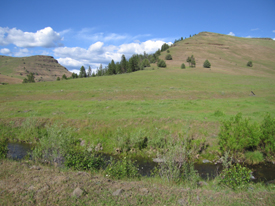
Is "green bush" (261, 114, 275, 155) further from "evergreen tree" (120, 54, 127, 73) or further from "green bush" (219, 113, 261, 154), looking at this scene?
"evergreen tree" (120, 54, 127, 73)

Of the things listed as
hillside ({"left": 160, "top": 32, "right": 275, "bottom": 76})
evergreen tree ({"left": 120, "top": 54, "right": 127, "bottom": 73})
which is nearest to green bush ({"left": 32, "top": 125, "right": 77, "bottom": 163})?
evergreen tree ({"left": 120, "top": 54, "right": 127, "bottom": 73})

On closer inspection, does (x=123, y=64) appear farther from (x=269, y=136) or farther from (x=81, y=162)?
(x=81, y=162)

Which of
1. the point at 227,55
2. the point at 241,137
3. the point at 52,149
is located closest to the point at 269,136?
the point at 241,137

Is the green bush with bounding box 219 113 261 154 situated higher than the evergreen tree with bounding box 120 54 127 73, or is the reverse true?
the evergreen tree with bounding box 120 54 127 73

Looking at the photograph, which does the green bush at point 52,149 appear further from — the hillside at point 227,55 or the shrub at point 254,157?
the hillside at point 227,55

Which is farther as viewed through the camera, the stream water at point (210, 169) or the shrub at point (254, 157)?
the shrub at point (254, 157)

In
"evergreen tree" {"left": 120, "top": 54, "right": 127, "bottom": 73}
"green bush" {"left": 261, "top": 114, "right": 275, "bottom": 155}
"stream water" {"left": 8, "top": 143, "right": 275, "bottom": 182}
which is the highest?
"evergreen tree" {"left": 120, "top": 54, "right": 127, "bottom": 73}

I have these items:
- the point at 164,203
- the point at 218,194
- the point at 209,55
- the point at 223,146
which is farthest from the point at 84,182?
the point at 209,55

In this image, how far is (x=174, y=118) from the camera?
1752 centimetres

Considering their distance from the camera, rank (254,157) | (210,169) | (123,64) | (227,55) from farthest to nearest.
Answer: (227,55), (123,64), (254,157), (210,169)

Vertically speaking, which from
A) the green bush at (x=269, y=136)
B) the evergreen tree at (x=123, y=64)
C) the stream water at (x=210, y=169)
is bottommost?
the stream water at (x=210, y=169)

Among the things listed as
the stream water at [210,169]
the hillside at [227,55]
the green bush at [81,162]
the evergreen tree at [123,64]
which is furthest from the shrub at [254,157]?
the evergreen tree at [123,64]

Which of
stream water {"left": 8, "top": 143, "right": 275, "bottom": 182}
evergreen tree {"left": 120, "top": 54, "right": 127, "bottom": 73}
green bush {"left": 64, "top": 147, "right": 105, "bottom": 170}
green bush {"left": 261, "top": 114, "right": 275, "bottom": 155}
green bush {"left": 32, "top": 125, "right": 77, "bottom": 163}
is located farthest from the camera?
evergreen tree {"left": 120, "top": 54, "right": 127, "bottom": 73}

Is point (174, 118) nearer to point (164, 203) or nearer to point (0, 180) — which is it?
point (164, 203)
